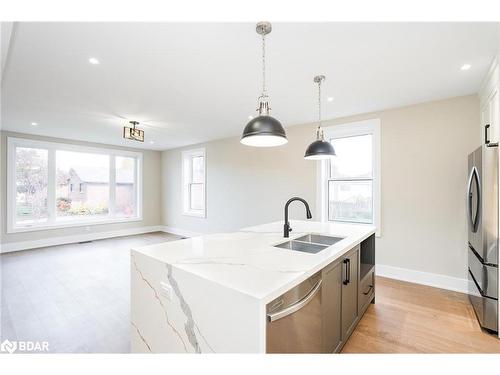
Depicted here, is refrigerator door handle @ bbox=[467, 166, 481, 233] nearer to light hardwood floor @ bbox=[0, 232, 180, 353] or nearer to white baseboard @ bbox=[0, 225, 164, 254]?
light hardwood floor @ bbox=[0, 232, 180, 353]

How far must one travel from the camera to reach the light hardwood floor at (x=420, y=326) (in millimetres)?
2047

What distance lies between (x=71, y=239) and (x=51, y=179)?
1.56 meters

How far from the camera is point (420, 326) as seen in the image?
93.3 inches

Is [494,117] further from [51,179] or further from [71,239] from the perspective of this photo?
[71,239]

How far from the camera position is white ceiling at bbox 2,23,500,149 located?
6.35ft

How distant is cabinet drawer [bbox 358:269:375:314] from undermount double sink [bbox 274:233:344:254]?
496mm

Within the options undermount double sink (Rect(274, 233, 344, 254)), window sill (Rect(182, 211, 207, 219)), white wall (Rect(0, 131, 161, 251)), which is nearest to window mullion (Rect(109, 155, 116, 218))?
white wall (Rect(0, 131, 161, 251))

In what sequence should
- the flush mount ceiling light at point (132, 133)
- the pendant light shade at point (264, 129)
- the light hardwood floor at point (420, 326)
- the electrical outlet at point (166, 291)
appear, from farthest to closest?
the flush mount ceiling light at point (132, 133) < the light hardwood floor at point (420, 326) < the pendant light shade at point (264, 129) < the electrical outlet at point (166, 291)

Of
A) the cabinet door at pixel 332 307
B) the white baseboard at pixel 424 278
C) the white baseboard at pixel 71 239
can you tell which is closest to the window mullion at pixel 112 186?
the white baseboard at pixel 71 239

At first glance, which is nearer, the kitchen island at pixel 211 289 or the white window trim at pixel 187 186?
the kitchen island at pixel 211 289

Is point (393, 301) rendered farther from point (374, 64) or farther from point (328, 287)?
point (374, 64)

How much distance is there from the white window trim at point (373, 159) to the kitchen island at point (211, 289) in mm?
2140

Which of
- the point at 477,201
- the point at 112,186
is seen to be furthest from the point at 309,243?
the point at 112,186

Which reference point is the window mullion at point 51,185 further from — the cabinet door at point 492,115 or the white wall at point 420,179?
the cabinet door at point 492,115
